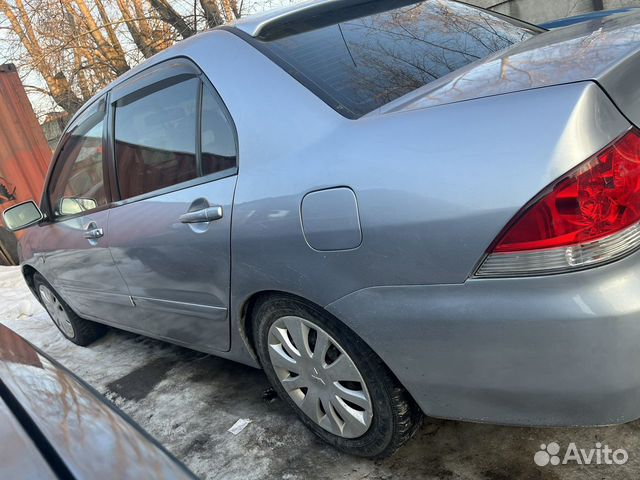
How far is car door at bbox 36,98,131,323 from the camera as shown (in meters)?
3.00

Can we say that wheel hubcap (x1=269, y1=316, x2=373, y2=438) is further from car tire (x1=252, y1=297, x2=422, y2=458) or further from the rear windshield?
the rear windshield

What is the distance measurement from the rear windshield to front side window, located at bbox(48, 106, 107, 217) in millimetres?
1442

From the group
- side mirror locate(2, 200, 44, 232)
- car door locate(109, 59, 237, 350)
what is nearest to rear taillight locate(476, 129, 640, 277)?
car door locate(109, 59, 237, 350)

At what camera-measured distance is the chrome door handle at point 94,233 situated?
2924 millimetres

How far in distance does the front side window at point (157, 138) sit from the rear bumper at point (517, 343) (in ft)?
3.67

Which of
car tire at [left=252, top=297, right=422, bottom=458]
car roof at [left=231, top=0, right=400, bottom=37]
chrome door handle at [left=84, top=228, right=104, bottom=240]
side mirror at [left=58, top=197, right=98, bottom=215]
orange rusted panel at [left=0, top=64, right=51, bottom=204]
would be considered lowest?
car tire at [left=252, top=297, right=422, bottom=458]

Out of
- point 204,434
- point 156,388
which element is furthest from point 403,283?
point 156,388

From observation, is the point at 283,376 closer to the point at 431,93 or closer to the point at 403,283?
the point at 403,283

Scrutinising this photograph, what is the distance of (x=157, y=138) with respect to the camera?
259 cm

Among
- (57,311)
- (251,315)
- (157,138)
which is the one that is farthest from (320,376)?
(57,311)

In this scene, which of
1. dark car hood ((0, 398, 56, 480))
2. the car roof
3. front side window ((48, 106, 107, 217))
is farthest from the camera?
front side window ((48, 106, 107, 217))

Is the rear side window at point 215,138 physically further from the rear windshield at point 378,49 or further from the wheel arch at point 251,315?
the wheel arch at point 251,315

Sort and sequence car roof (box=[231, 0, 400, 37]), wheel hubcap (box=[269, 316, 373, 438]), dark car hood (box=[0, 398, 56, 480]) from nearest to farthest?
dark car hood (box=[0, 398, 56, 480]) → wheel hubcap (box=[269, 316, 373, 438]) → car roof (box=[231, 0, 400, 37])

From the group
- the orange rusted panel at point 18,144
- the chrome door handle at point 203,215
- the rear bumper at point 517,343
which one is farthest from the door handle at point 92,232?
the orange rusted panel at point 18,144
